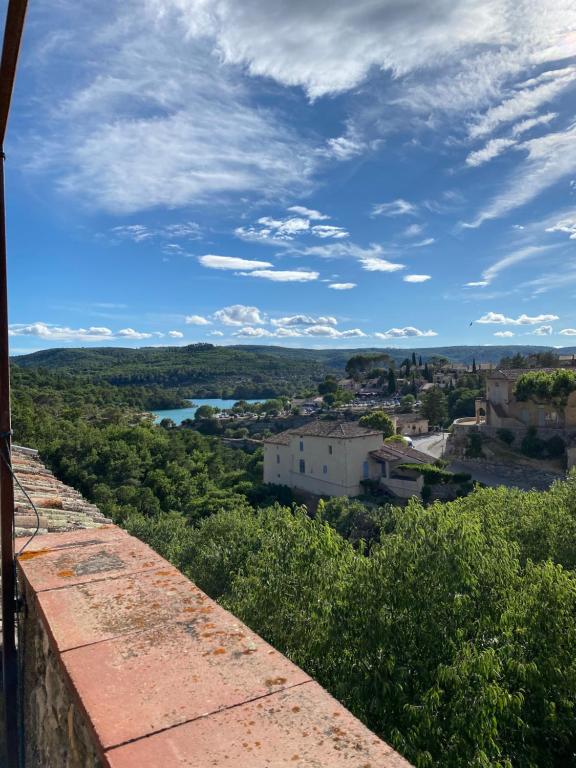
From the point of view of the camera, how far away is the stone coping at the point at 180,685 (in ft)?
4.23

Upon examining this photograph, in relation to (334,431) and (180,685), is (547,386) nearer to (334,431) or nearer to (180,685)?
(334,431)

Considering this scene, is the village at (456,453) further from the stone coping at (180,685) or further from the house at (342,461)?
the stone coping at (180,685)

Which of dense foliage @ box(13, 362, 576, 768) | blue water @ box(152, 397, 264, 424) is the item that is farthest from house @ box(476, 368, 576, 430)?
blue water @ box(152, 397, 264, 424)

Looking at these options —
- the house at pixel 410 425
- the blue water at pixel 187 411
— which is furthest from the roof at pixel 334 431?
the blue water at pixel 187 411

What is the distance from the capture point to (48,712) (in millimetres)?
2191

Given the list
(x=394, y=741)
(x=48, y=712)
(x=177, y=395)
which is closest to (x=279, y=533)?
(x=394, y=741)

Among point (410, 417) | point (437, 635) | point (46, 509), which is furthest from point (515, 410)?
point (46, 509)

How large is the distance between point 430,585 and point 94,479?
25.7 meters

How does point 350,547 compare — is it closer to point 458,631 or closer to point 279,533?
point 279,533

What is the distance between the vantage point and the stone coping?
1.29 metres

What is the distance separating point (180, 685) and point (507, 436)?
130 feet

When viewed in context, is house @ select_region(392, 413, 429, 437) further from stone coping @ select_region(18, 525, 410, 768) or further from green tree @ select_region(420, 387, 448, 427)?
stone coping @ select_region(18, 525, 410, 768)

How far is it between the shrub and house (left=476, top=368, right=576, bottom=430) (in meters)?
1.17

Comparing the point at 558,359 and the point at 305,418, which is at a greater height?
the point at 558,359
